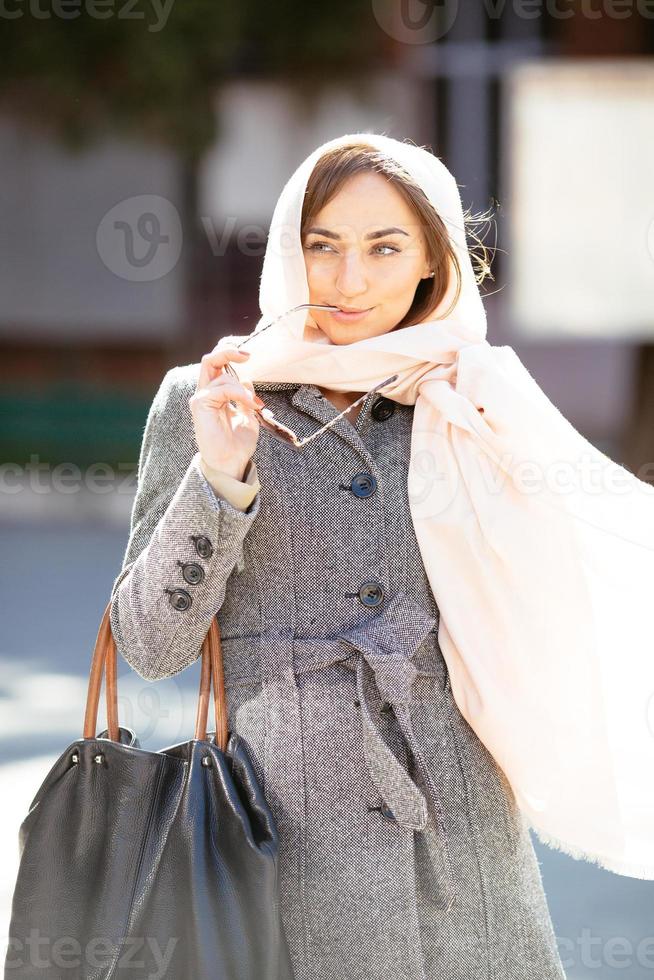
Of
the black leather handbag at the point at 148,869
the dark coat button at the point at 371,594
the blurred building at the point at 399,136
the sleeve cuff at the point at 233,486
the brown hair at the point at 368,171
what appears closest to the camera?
the black leather handbag at the point at 148,869

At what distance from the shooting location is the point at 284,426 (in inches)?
85.7

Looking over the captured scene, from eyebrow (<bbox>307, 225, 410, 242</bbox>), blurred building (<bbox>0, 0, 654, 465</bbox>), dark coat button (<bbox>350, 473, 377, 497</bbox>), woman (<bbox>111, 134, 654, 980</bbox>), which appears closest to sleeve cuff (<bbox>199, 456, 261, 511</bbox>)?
woman (<bbox>111, 134, 654, 980</bbox>)

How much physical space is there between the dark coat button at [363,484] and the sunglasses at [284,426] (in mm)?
95

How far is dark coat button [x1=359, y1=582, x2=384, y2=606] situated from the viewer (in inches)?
87.0

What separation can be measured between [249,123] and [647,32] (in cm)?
399

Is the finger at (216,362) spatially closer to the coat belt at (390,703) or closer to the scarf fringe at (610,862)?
the coat belt at (390,703)

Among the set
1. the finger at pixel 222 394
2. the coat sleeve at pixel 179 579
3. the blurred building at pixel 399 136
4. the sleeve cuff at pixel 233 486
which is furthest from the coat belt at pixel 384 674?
the blurred building at pixel 399 136

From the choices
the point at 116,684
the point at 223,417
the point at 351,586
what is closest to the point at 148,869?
the point at 116,684

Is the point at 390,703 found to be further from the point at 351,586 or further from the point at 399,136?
the point at 399,136

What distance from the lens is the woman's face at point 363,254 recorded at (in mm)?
2293

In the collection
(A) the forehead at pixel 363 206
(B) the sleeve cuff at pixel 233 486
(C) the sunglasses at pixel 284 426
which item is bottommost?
(B) the sleeve cuff at pixel 233 486

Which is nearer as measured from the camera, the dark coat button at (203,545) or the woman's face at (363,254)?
the dark coat button at (203,545)

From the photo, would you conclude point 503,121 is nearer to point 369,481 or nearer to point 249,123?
point 249,123

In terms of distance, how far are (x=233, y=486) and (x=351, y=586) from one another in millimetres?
281
